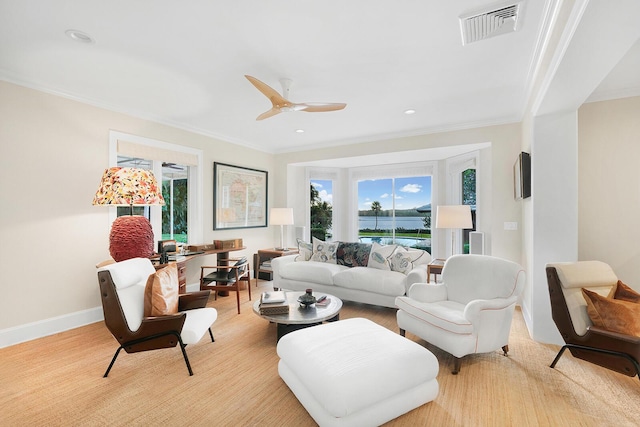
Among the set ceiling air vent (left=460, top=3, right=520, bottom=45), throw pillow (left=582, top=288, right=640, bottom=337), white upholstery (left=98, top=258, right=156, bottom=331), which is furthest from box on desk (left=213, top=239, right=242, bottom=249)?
throw pillow (left=582, top=288, right=640, bottom=337)

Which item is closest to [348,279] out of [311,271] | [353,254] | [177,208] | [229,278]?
[353,254]

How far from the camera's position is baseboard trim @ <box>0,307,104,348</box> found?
288cm

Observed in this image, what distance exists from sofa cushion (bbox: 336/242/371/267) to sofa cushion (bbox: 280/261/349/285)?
110mm

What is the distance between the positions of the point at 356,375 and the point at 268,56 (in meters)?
2.45

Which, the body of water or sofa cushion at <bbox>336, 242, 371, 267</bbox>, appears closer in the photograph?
sofa cushion at <bbox>336, 242, 371, 267</bbox>

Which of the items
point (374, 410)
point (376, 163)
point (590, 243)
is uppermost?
point (376, 163)

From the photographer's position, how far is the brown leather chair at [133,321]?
222cm

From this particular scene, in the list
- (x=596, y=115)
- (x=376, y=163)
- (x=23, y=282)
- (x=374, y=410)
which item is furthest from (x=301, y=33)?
(x=376, y=163)

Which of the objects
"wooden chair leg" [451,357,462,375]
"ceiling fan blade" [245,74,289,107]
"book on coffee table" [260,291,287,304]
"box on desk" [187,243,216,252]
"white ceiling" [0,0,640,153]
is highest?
"white ceiling" [0,0,640,153]

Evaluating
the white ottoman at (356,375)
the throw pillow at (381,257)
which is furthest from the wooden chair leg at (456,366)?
the throw pillow at (381,257)

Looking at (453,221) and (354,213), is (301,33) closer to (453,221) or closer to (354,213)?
(453,221)

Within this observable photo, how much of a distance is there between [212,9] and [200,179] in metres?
3.11

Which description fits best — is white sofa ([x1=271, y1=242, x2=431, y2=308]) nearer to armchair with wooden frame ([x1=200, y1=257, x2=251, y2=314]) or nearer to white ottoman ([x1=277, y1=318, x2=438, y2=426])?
armchair with wooden frame ([x1=200, y1=257, x2=251, y2=314])

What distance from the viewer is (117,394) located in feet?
6.88
